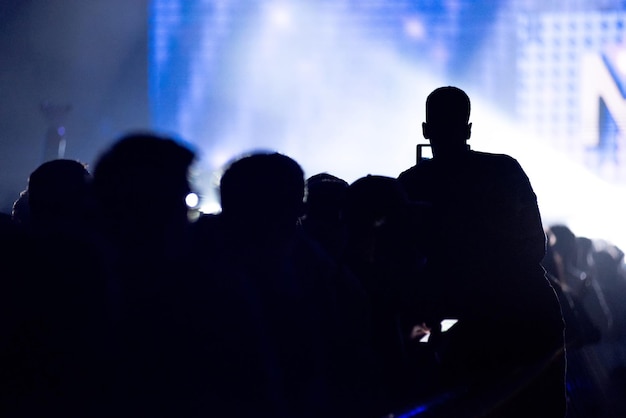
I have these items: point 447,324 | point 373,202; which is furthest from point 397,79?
point 373,202

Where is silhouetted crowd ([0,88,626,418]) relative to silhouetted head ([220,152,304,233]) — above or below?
below

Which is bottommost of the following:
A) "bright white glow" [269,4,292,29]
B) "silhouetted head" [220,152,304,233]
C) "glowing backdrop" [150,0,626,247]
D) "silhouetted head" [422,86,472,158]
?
"silhouetted head" [220,152,304,233]

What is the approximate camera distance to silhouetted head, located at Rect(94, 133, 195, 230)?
1463 mm

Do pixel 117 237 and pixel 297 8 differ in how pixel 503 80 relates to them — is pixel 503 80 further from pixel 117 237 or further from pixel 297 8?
pixel 117 237

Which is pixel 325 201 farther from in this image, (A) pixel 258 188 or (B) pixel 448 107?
(A) pixel 258 188

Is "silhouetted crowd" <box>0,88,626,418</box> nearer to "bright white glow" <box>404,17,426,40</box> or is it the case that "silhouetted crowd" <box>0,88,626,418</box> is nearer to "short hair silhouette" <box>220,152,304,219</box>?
"short hair silhouette" <box>220,152,304,219</box>

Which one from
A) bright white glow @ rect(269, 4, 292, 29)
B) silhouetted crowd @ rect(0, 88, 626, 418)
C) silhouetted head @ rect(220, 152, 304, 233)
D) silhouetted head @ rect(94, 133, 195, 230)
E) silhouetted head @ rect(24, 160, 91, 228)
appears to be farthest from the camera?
bright white glow @ rect(269, 4, 292, 29)

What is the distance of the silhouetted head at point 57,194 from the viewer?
8.22 ft

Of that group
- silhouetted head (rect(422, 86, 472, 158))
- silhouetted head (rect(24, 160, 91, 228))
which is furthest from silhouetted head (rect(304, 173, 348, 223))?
silhouetted head (rect(24, 160, 91, 228))

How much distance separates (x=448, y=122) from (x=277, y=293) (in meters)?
1.02

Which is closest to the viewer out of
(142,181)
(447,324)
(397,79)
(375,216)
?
(142,181)

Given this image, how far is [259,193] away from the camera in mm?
1776

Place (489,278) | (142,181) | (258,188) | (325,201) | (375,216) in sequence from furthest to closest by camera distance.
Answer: (325,201) → (489,278) → (375,216) → (258,188) → (142,181)

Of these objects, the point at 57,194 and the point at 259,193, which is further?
the point at 57,194
